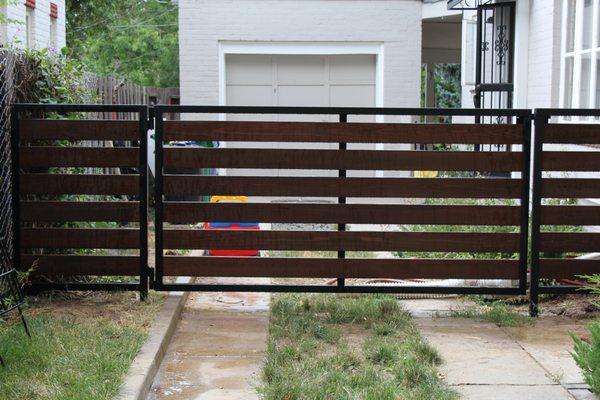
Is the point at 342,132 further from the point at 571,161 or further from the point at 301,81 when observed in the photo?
the point at 301,81

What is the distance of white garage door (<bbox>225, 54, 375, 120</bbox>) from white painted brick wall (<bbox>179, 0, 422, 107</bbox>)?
0.44 m

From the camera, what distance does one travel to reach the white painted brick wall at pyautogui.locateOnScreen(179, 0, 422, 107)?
14906 mm

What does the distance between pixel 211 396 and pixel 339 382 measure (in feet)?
2.64

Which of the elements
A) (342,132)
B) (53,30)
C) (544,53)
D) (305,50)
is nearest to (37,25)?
(53,30)

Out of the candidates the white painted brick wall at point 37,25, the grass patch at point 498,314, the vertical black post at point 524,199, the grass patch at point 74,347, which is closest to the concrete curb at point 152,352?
the grass patch at point 74,347

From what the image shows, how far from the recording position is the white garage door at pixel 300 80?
15.4 metres

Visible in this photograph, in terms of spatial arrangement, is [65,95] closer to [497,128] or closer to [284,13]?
[497,128]

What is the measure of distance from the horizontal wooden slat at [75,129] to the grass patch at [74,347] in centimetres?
142

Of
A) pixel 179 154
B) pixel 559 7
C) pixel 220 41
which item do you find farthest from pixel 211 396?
pixel 220 41

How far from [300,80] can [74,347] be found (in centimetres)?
1066

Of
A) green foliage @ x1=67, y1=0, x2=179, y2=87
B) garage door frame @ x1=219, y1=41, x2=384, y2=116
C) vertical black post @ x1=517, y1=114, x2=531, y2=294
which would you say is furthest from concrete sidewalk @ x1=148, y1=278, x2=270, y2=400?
green foliage @ x1=67, y1=0, x2=179, y2=87

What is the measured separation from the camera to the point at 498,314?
274 inches

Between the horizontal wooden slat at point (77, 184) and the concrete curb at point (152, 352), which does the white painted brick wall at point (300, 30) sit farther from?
the concrete curb at point (152, 352)

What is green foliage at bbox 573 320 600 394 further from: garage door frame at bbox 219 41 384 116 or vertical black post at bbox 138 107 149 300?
garage door frame at bbox 219 41 384 116
